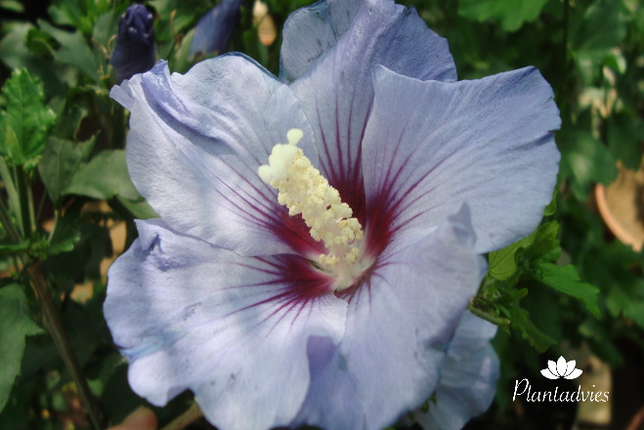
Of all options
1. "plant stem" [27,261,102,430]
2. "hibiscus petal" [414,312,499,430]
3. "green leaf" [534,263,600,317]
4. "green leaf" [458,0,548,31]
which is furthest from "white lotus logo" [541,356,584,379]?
"plant stem" [27,261,102,430]

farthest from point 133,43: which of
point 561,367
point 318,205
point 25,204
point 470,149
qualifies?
point 561,367

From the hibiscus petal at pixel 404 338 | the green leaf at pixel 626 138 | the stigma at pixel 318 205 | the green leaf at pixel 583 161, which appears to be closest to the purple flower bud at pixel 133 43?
the stigma at pixel 318 205

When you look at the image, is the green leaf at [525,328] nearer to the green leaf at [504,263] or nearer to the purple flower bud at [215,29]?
the green leaf at [504,263]

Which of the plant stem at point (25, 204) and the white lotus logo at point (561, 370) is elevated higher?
the plant stem at point (25, 204)

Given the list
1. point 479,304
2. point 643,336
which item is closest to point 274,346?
point 479,304

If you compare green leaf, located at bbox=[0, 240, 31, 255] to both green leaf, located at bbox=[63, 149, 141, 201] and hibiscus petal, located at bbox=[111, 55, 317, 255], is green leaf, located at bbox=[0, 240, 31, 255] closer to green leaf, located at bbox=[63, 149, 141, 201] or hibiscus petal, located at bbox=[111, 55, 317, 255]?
green leaf, located at bbox=[63, 149, 141, 201]

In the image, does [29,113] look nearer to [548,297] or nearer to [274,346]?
[274,346]

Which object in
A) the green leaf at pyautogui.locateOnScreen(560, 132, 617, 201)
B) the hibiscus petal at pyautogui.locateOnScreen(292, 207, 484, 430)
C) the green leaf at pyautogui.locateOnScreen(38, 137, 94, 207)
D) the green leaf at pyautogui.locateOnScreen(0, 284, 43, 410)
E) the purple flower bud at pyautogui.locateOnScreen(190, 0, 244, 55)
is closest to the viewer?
the hibiscus petal at pyautogui.locateOnScreen(292, 207, 484, 430)
